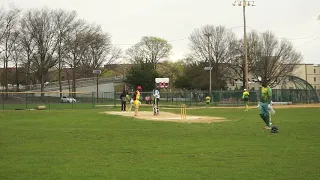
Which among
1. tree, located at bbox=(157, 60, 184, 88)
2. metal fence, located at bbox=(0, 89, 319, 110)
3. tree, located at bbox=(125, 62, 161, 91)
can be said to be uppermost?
tree, located at bbox=(157, 60, 184, 88)

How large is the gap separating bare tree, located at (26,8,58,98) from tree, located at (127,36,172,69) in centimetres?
2851

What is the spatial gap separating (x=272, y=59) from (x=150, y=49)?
29.1 metres

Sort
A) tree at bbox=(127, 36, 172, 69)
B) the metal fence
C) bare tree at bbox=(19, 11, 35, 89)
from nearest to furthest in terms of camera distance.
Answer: the metal fence
bare tree at bbox=(19, 11, 35, 89)
tree at bbox=(127, 36, 172, 69)

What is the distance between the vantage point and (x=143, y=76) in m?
79.6

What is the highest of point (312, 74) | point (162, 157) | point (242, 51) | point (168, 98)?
point (242, 51)

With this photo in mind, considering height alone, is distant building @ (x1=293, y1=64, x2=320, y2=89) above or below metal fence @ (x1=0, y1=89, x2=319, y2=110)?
above

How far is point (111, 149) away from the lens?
11.2m

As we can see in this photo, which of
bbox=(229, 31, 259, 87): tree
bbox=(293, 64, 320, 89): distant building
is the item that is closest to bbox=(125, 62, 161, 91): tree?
bbox=(229, 31, 259, 87): tree

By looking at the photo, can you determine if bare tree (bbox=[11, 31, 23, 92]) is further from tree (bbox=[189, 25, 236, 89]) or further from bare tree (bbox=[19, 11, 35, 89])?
tree (bbox=[189, 25, 236, 89])

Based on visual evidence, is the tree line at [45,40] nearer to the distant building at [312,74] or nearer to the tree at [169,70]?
A: the tree at [169,70]

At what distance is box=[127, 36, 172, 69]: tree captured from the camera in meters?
94.8

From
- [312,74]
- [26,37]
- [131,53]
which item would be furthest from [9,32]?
[312,74]

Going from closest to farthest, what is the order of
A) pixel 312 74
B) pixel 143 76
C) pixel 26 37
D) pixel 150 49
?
1. pixel 26 37
2. pixel 143 76
3. pixel 150 49
4. pixel 312 74

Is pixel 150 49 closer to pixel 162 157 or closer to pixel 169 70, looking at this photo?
pixel 169 70
